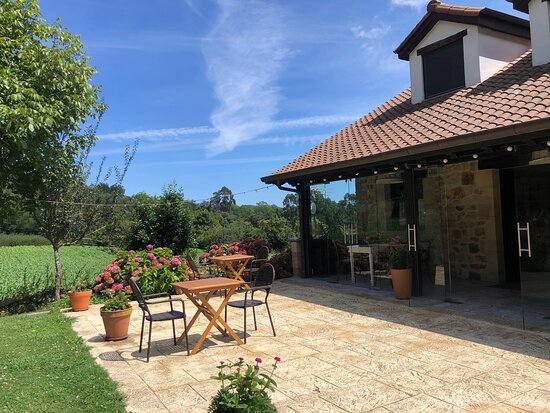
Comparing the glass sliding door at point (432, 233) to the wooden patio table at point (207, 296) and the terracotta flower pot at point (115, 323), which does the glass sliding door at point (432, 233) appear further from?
the terracotta flower pot at point (115, 323)

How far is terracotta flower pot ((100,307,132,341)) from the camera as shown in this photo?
5176 millimetres

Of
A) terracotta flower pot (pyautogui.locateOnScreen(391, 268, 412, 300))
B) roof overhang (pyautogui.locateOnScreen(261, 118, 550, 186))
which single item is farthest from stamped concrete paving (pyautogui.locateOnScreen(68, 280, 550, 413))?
roof overhang (pyautogui.locateOnScreen(261, 118, 550, 186))

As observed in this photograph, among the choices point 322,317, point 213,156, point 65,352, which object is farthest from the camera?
point 213,156

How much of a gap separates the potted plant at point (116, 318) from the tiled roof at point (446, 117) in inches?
176

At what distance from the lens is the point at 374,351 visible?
4.38 m

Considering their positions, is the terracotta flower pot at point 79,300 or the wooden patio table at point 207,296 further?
the terracotta flower pot at point 79,300

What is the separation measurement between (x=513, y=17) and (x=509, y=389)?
7804 millimetres

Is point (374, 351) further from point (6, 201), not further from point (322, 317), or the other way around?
point (6, 201)

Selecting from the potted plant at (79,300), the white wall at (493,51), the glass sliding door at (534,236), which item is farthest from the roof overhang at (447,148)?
the potted plant at (79,300)

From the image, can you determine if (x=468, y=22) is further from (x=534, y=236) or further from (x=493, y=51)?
(x=534, y=236)

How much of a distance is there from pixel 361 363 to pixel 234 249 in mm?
5958

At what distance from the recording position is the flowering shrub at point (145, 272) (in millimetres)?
8195

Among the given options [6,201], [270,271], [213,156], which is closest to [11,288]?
[6,201]

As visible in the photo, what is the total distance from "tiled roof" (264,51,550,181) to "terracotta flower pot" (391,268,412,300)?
204 centimetres
